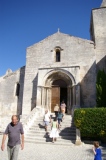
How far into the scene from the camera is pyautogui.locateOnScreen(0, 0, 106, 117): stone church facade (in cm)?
1653

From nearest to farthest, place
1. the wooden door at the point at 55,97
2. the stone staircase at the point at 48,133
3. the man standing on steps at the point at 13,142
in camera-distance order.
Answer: the man standing on steps at the point at 13,142 → the stone staircase at the point at 48,133 → the wooden door at the point at 55,97

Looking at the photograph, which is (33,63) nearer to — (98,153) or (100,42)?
(100,42)

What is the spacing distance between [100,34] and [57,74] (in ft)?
21.9

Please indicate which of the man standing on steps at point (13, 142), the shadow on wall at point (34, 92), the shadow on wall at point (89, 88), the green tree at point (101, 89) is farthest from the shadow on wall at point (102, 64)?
the man standing on steps at point (13, 142)

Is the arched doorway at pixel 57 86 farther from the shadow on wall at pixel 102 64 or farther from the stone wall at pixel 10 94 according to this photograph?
the stone wall at pixel 10 94

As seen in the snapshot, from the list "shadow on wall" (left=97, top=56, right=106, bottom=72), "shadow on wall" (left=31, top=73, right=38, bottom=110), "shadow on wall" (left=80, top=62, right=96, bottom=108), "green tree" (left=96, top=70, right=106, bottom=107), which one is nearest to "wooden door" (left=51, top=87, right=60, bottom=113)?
"shadow on wall" (left=31, top=73, right=38, bottom=110)

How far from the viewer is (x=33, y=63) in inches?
738

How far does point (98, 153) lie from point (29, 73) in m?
14.0

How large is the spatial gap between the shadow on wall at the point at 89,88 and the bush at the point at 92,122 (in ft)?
17.9

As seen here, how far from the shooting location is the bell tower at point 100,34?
1739 centimetres

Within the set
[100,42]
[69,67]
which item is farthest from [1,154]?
[100,42]

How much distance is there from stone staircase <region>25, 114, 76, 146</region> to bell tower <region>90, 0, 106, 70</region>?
7220 millimetres

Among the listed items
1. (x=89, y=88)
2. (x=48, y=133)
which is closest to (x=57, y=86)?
(x=89, y=88)

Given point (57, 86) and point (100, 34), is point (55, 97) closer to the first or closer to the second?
point (57, 86)
